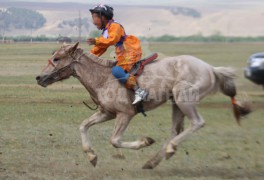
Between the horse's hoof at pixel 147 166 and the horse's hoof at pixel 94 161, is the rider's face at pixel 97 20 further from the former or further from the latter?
the horse's hoof at pixel 147 166

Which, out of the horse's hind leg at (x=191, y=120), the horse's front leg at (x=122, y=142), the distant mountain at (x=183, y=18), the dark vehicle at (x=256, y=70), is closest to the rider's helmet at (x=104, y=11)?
the horse's front leg at (x=122, y=142)

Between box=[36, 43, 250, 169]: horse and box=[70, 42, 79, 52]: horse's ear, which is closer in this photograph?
box=[36, 43, 250, 169]: horse

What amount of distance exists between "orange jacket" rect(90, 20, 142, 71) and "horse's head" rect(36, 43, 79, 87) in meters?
0.40

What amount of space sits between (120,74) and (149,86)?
1.39 feet

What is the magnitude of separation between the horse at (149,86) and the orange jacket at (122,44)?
217 mm

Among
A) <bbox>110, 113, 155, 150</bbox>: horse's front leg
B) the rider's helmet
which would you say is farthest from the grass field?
the rider's helmet

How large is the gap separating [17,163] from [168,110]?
23.3ft

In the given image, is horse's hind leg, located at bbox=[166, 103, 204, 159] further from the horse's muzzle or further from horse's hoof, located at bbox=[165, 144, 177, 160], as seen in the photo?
the horse's muzzle

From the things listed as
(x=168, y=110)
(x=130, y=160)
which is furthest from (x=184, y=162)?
(x=168, y=110)

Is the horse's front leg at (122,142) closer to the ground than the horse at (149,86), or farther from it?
closer to the ground

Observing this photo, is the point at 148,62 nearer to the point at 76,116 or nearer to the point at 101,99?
the point at 101,99

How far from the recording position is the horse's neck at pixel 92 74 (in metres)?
10.7

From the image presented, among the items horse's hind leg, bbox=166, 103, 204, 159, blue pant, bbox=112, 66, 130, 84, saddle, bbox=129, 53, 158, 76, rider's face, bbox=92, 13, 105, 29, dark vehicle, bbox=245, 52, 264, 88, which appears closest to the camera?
horse's hind leg, bbox=166, 103, 204, 159

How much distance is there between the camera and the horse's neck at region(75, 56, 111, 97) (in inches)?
423
